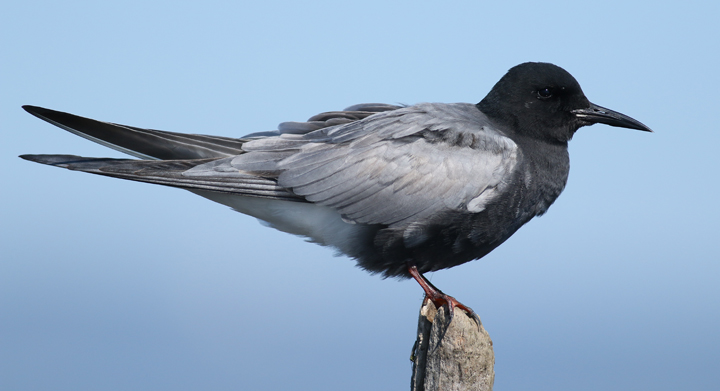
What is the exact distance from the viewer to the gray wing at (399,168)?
546 cm

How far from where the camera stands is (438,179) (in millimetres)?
5457

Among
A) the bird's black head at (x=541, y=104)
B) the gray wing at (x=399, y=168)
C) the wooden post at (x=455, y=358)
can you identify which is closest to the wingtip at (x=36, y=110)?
the gray wing at (x=399, y=168)

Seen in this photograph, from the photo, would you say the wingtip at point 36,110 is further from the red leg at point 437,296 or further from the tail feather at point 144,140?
the red leg at point 437,296

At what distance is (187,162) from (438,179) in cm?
217

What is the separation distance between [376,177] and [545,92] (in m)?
1.98

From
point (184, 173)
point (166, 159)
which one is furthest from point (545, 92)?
point (166, 159)

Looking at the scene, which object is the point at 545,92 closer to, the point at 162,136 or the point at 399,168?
the point at 399,168

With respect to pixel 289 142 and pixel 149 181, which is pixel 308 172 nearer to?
pixel 289 142

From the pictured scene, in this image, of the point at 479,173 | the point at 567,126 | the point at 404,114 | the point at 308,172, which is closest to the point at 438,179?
the point at 479,173

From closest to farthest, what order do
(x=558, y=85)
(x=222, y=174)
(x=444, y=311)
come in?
(x=444, y=311) → (x=222, y=174) → (x=558, y=85)

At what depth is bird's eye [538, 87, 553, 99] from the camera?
6.24 meters

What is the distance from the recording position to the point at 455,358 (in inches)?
194

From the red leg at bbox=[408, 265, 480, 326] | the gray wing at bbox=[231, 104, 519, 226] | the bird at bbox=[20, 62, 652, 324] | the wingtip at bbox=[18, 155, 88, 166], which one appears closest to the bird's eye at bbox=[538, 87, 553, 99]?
the bird at bbox=[20, 62, 652, 324]

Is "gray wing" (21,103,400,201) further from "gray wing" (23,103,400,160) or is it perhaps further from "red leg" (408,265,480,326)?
"red leg" (408,265,480,326)
